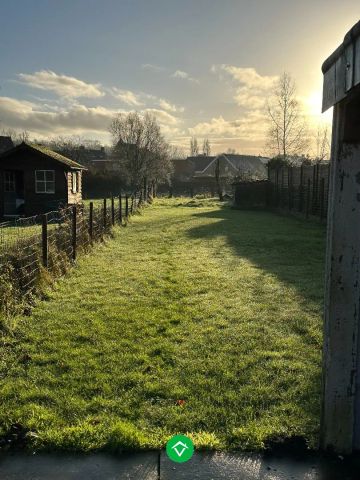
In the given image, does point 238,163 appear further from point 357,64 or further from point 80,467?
point 80,467

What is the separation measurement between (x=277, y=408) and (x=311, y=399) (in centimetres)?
39

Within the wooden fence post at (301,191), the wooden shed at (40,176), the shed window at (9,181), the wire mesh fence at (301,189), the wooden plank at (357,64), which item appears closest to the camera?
the wooden plank at (357,64)

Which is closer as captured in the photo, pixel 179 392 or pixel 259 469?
pixel 259 469

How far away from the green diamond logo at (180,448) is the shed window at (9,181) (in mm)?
24109

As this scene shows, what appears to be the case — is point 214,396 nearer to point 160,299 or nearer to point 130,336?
point 130,336

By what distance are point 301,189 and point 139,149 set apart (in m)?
33.2

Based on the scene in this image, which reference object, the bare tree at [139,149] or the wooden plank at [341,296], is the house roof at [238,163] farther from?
the wooden plank at [341,296]

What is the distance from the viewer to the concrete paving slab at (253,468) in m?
2.85

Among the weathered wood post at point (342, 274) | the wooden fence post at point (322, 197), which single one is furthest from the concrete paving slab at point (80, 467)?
the wooden fence post at point (322, 197)

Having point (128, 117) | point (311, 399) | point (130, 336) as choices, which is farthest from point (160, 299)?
point (128, 117)

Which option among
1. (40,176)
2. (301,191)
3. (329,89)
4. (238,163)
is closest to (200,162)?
(238,163)

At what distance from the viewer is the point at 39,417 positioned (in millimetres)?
3520

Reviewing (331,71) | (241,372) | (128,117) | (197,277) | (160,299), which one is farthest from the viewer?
(128,117)

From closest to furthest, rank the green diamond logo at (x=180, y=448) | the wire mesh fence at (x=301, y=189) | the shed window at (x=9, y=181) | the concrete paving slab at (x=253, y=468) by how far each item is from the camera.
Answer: the concrete paving slab at (x=253, y=468) < the green diamond logo at (x=180, y=448) < the wire mesh fence at (x=301, y=189) < the shed window at (x=9, y=181)
